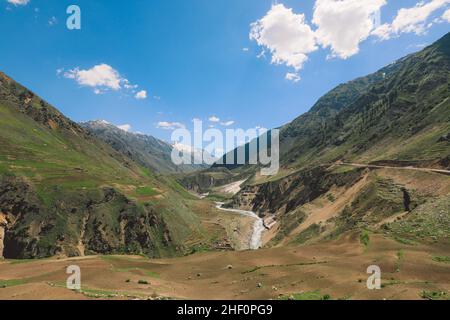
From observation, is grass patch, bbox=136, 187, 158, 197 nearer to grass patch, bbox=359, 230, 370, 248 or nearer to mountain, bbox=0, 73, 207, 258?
mountain, bbox=0, 73, 207, 258

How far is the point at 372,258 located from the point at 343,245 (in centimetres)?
1162

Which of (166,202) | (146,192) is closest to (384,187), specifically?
(166,202)

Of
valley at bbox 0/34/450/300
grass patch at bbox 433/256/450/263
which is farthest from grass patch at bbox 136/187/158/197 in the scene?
grass patch at bbox 433/256/450/263

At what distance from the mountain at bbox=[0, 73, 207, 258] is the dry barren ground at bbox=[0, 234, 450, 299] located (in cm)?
2844

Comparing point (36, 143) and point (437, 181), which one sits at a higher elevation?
point (36, 143)

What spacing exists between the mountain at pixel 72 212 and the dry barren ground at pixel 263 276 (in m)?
28.4

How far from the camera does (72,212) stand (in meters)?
83.6

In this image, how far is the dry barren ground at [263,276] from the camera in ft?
89.6

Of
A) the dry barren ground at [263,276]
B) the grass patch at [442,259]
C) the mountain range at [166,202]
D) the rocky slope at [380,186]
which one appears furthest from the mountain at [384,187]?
the dry barren ground at [263,276]

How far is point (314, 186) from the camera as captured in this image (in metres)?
131

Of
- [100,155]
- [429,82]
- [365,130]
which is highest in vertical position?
[429,82]

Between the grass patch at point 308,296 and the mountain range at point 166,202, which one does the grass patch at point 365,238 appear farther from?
the grass patch at point 308,296

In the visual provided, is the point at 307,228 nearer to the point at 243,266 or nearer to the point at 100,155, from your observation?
the point at 243,266
